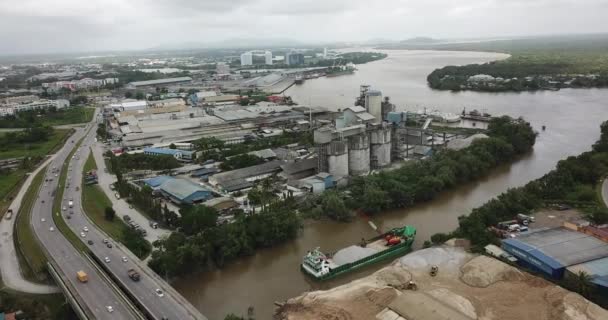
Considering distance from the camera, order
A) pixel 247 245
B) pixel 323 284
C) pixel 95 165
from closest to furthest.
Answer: pixel 323 284 → pixel 247 245 → pixel 95 165

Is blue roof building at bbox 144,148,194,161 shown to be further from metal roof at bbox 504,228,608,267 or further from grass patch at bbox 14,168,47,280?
metal roof at bbox 504,228,608,267

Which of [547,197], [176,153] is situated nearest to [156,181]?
[176,153]

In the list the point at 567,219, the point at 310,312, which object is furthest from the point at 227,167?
the point at 567,219

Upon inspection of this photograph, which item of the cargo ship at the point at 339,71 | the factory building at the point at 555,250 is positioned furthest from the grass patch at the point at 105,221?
the cargo ship at the point at 339,71

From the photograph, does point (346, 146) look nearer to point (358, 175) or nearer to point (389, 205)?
point (358, 175)

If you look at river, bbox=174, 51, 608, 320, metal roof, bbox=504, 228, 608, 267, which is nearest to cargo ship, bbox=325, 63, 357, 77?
river, bbox=174, 51, 608, 320

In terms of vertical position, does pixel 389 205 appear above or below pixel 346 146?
below
